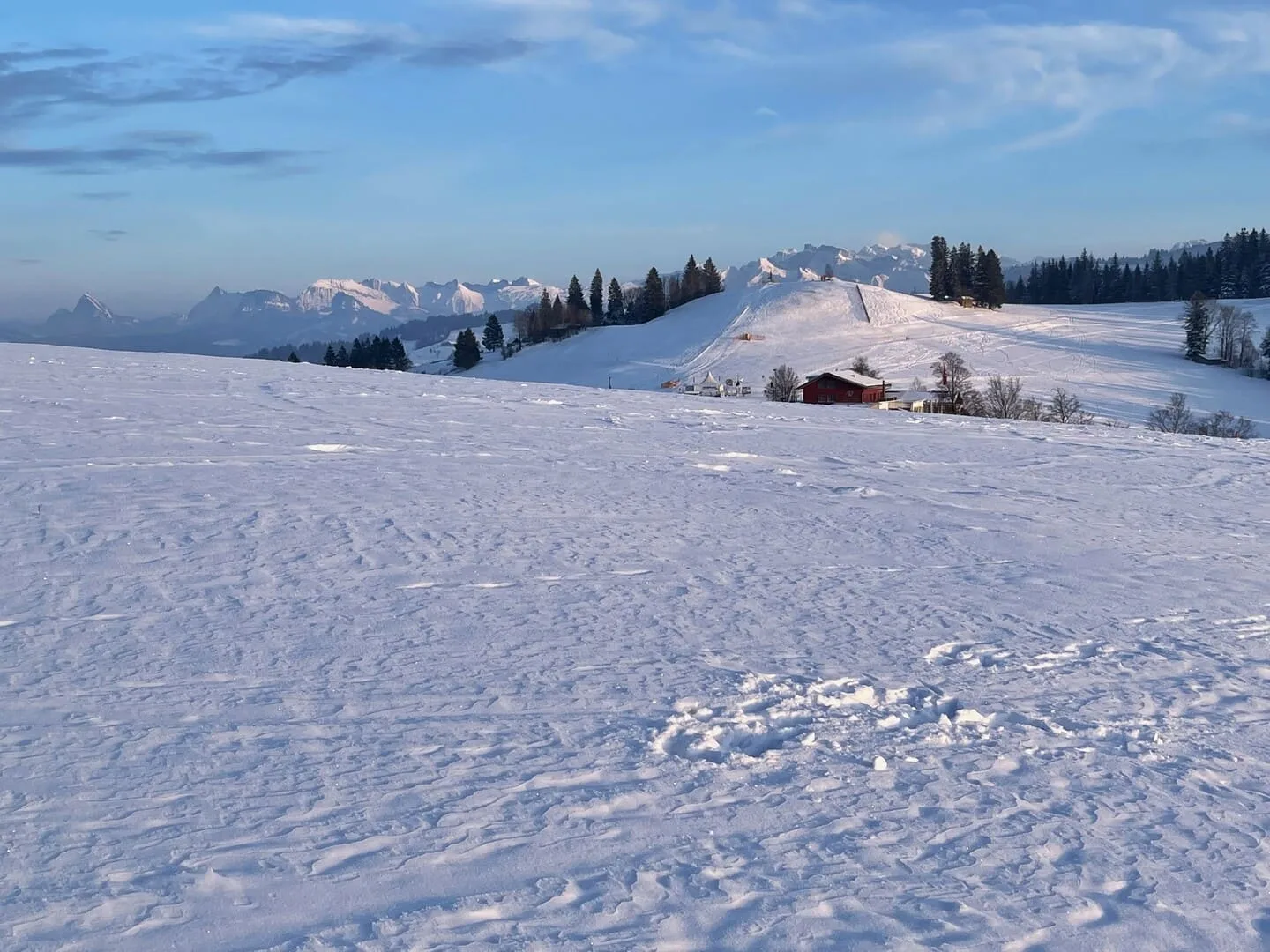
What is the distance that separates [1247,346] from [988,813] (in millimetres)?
73226

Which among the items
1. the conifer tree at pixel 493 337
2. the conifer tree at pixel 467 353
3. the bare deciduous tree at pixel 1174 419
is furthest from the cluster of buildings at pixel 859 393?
the conifer tree at pixel 493 337

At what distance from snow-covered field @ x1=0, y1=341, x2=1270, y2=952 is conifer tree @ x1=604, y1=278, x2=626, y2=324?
298ft

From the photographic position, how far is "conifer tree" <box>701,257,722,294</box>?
104 m

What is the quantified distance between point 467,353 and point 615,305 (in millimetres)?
18157

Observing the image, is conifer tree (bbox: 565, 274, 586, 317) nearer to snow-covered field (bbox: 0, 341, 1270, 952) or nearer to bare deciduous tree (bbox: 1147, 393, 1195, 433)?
bare deciduous tree (bbox: 1147, 393, 1195, 433)

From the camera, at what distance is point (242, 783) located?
486 cm

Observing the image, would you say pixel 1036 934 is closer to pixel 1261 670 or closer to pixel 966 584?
pixel 1261 670

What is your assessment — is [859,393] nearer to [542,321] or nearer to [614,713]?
[614,713]

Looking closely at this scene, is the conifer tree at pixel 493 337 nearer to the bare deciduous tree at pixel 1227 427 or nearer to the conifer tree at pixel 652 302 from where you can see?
the conifer tree at pixel 652 302

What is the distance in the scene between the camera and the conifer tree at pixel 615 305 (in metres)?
102

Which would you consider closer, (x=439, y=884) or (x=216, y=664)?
(x=439, y=884)

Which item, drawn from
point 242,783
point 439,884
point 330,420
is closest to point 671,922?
point 439,884

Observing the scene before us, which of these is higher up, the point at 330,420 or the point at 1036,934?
the point at 330,420

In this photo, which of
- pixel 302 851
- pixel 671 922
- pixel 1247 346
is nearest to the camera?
pixel 671 922
